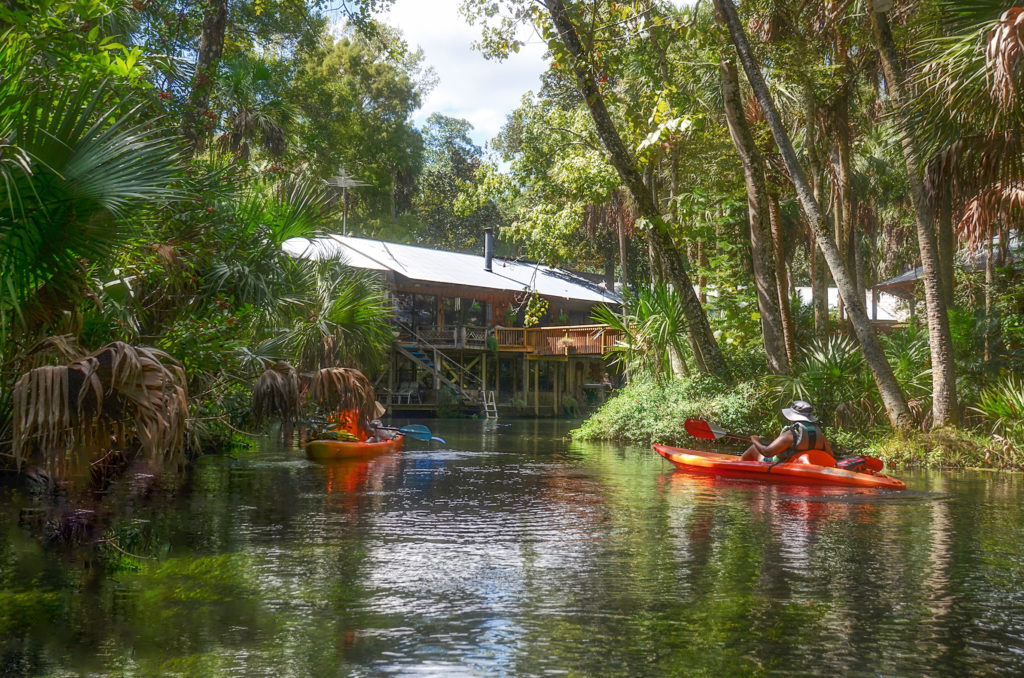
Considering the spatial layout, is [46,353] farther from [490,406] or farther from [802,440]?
[490,406]

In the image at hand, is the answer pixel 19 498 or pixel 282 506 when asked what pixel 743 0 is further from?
pixel 19 498

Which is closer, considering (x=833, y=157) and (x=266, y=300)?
(x=266, y=300)

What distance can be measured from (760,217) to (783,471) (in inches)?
294

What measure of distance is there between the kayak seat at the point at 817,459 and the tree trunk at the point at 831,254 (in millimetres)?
3653

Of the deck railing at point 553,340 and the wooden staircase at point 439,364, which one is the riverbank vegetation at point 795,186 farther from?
the wooden staircase at point 439,364

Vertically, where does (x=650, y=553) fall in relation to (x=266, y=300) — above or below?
below

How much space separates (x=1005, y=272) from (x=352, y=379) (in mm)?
15357

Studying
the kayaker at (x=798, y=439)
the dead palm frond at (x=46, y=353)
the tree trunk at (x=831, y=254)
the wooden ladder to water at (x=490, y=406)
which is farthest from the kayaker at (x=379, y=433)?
the wooden ladder to water at (x=490, y=406)

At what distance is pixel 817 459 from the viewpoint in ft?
45.7

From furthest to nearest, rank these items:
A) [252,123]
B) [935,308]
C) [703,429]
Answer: [252,123], [703,429], [935,308]

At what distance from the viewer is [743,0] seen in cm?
2098

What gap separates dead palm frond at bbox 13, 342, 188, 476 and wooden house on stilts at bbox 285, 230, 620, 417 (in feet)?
82.2

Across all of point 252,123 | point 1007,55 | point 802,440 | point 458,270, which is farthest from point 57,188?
point 458,270

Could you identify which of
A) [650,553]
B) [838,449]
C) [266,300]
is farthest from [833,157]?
[650,553]
